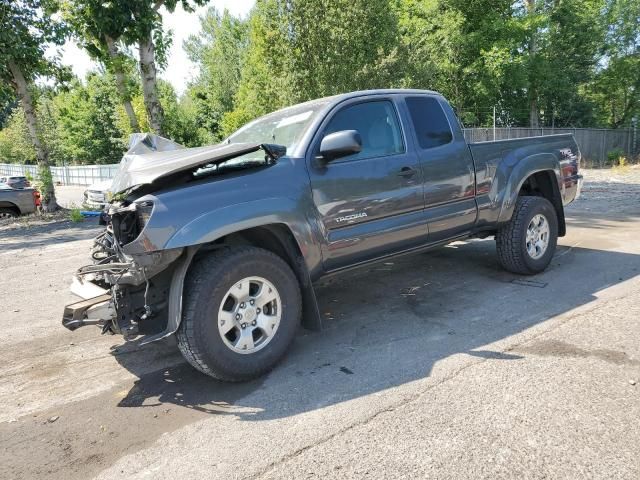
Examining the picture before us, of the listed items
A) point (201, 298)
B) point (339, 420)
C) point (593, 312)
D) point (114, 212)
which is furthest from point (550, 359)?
point (114, 212)

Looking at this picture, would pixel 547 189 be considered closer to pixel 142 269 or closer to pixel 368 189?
pixel 368 189

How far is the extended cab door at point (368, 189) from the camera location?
394cm

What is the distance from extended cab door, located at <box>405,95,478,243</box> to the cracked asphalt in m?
0.80

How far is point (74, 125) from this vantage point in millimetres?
46875

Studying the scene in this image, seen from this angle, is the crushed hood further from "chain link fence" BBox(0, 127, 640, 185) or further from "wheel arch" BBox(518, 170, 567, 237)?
"chain link fence" BBox(0, 127, 640, 185)

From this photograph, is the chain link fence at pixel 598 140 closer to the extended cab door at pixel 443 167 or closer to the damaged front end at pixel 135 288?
the extended cab door at pixel 443 167

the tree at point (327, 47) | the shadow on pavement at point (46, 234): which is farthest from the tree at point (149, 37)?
the tree at point (327, 47)

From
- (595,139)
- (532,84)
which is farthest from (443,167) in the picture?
(595,139)

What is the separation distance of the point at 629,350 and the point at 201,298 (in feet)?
10.2

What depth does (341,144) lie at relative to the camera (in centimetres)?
371

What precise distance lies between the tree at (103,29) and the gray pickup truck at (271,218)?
28.9 feet

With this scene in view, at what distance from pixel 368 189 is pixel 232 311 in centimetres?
153

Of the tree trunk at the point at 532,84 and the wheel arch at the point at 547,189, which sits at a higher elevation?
the tree trunk at the point at 532,84

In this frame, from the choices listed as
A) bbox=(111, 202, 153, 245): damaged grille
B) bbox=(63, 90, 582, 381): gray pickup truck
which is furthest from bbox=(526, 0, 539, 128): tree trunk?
bbox=(111, 202, 153, 245): damaged grille
